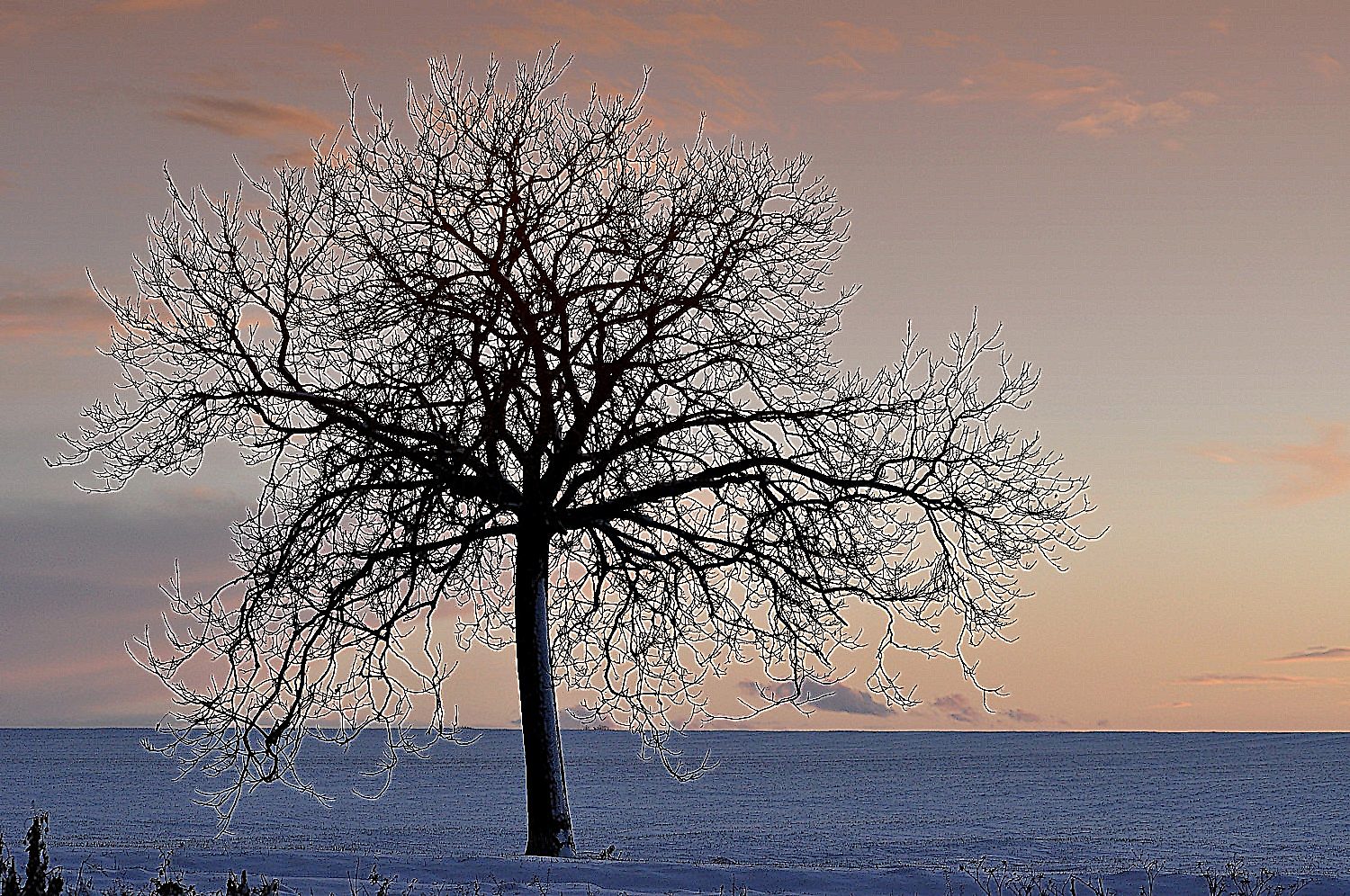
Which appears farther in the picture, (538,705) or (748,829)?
(748,829)

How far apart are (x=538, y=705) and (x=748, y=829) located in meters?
32.3

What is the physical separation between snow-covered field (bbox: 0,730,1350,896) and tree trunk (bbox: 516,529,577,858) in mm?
1664

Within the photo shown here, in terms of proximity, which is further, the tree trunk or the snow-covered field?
the tree trunk

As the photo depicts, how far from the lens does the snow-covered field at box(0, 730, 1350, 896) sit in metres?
13.2

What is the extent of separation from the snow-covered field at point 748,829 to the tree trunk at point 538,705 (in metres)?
1.66

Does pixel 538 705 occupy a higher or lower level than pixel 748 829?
higher

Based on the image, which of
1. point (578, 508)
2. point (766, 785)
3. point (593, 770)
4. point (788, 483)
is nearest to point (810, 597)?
point (788, 483)

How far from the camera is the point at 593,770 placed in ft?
405

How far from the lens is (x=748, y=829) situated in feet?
156

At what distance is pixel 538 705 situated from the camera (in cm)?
1717

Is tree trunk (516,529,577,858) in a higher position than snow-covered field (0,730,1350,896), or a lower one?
higher

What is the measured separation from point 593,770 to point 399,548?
111007 millimetres

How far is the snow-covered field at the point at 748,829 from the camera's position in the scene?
1323 centimetres

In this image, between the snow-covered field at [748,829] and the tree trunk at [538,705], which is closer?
the snow-covered field at [748,829]
